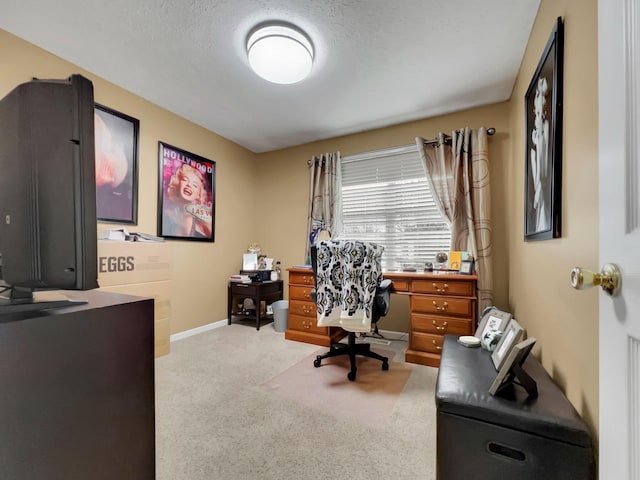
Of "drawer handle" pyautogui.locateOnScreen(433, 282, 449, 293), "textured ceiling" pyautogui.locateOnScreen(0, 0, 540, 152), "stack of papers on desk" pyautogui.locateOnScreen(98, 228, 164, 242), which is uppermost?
"textured ceiling" pyautogui.locateOnScreen(0, 0, 540, 152)

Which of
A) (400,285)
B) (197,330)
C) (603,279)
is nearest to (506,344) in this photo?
(603,279)

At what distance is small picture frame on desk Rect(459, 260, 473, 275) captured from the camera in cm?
253

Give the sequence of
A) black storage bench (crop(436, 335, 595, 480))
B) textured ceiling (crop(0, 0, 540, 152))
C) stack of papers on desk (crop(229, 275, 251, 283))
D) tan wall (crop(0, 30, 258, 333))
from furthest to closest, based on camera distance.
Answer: stack of papers on desk (crop(229, 275, 251, 283)) → tan wall (crop(0, 30, 258, 333)) → textured ceiling (crop(0, 0, 540, 152)) → black storage bench (crop(436, 335, 595, 480))

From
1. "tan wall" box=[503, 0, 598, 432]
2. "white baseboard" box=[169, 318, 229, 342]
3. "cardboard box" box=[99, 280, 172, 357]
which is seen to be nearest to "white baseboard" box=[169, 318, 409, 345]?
"white baseboard" box=[169, 318, 229, 342]

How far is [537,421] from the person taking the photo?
0.87 m

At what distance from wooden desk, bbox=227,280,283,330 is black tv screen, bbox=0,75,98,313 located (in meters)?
2.73

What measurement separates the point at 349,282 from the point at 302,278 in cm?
102

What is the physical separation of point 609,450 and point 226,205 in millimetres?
3786

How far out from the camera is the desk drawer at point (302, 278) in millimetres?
3006

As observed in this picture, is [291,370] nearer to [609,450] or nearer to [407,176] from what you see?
[609,450]

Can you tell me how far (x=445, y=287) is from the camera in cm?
238

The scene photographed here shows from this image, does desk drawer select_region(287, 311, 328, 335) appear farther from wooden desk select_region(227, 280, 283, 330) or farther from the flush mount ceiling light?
the flush mount ceiling light

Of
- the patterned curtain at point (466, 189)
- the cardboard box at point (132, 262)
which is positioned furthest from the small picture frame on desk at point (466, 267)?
the cardboard box at point (132, 262)

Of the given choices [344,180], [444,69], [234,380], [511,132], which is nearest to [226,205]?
[344,180]
